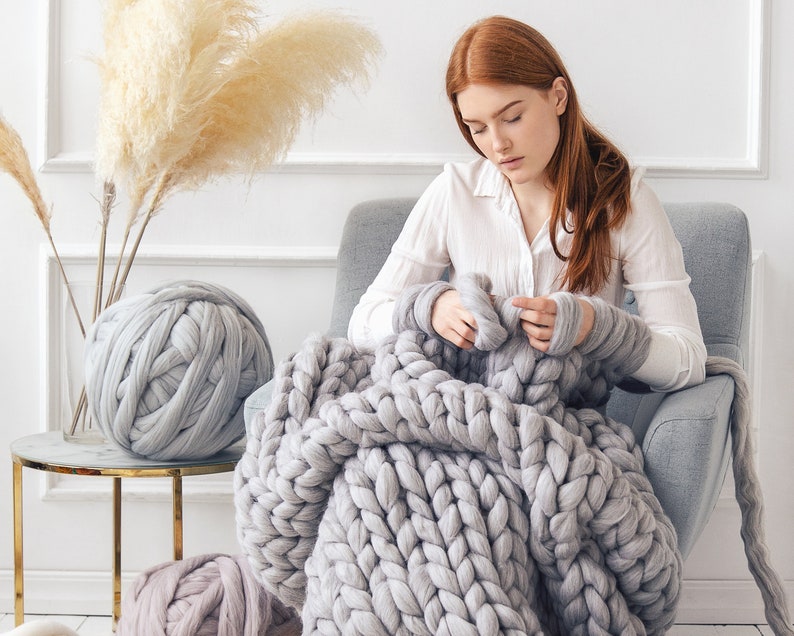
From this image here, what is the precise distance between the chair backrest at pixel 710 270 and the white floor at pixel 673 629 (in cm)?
61

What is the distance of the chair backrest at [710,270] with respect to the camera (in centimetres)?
141

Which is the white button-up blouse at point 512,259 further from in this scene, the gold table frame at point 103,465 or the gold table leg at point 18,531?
the gold table leg at point 18,531

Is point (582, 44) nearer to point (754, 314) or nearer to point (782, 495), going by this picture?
point (754, 314)

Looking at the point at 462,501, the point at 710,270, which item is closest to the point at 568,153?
the point at 710,270

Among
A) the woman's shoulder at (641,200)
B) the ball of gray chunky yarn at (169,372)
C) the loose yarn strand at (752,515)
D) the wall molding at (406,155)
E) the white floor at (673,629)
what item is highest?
the wall molding at (406,155)

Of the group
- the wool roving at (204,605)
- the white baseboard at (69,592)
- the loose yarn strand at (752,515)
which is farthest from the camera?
the white baseboard at (69,592)

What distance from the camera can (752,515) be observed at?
1.15 metres

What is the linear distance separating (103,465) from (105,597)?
1.95 ft

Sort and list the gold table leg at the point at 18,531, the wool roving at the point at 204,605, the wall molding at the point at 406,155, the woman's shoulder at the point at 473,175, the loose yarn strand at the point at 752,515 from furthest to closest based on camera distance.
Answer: the wall molding at the point at 406,155
the gold table leg at the point at 18,531
the woman's shoulder at the point at 473,175
the wool roving at the point at 204,605
the loose yarn strand at the point at 752,515

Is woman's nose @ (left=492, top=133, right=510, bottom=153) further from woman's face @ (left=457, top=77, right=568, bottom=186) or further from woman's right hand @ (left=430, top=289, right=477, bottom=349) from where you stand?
woman's right hand @ (left=430, top=289, right=477, bottom=349)

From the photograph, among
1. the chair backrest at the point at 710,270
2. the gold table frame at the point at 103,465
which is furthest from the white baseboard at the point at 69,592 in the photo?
the chair backrest at the point at 710,270

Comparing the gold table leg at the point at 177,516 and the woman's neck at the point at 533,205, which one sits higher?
the woman's neck at the point at 533,205

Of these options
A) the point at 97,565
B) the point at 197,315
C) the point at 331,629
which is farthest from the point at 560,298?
the point at 97,565

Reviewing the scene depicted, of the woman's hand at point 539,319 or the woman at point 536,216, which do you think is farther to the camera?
the woman at point 536,216
